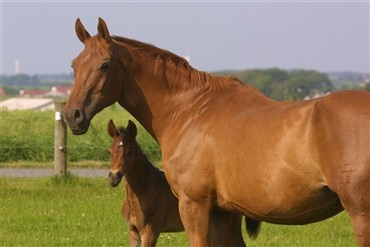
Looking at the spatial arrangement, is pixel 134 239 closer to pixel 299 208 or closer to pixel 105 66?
pixel 105 66

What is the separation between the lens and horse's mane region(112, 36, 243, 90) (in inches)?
251

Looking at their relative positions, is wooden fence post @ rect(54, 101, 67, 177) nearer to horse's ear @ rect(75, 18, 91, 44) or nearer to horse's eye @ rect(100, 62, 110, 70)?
horse's ear @ rect(75, 18, 91, 44)

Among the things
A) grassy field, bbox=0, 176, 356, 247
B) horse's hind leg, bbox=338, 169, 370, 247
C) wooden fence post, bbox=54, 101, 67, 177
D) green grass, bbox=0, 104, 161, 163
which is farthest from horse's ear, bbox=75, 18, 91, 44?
green grass, bbox=0, 104, 161, 163

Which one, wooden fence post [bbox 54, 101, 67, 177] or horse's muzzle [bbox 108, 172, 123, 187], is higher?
horse's muzzle [bbox 108, 172, 123, 187]

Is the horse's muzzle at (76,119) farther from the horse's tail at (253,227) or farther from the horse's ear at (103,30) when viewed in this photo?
the horse's tail at (253,227)

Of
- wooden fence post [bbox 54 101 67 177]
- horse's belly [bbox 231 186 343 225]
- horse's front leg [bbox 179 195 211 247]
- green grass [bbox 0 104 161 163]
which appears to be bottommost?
green grass [bbox 0 104 161 163]

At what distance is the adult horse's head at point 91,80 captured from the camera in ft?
19.6

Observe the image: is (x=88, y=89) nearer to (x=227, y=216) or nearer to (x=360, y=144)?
(x=227, y=216)

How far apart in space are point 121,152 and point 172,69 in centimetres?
235

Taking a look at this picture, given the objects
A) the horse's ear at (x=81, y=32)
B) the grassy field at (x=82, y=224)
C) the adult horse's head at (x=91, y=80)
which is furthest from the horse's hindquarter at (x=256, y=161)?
the grassy field at (x=82, y=224)

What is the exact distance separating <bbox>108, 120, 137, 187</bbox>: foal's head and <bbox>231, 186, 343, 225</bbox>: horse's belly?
116 inches

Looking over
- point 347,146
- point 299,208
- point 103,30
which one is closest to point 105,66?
point 103,30

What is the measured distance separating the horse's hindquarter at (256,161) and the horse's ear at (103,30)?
2.96 ft

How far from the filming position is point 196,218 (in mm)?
5867
